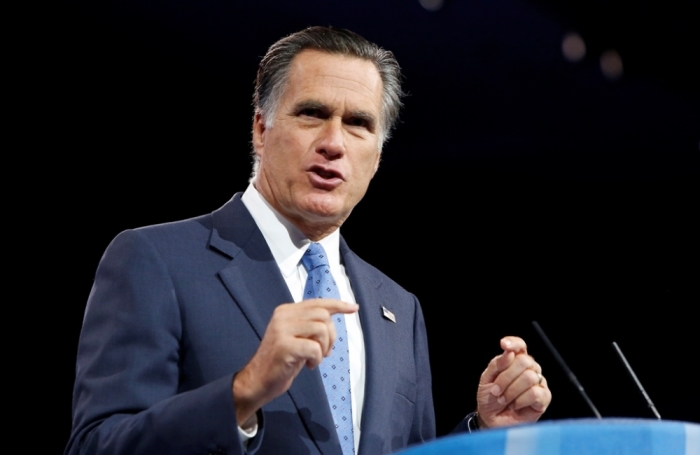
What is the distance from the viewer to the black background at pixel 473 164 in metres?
3.32

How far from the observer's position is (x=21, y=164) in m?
3.18

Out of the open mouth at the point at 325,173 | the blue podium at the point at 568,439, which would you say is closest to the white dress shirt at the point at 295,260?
the open mouth at the point at 325,173

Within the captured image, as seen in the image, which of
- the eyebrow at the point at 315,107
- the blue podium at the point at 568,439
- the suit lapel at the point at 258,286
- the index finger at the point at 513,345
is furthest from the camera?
the eyebrow at the point at 315,107

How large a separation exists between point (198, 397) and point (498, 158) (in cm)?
288

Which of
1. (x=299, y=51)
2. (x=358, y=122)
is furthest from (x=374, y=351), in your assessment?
(x=299, y=51)

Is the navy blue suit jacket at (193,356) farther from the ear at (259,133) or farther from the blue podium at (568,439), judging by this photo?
the blue podium at (568,439)

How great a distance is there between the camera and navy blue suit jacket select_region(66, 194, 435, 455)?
1425mm

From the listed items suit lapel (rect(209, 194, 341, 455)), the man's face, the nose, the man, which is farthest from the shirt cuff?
the nose

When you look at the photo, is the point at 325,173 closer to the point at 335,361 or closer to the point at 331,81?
the point at 331,81

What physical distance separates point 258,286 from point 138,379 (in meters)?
0.31

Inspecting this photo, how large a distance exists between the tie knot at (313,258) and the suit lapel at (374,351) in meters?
0.14

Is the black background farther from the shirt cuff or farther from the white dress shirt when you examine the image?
the shirt cuff

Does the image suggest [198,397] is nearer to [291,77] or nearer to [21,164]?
[291,77]

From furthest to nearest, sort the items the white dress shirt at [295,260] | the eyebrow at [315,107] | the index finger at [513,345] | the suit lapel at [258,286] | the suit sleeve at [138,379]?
the eyebrow at [315,107]
the white dress shirt at [295,260]
the index finger at [513,345]
the suit lapel at [258,286]
the suit sleeve at [138,379]
